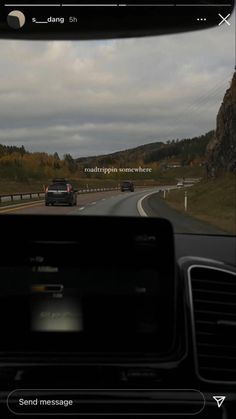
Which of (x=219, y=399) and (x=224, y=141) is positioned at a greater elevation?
(x=224, y=141)

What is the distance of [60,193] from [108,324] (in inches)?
31.6

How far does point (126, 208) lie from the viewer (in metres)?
3.78

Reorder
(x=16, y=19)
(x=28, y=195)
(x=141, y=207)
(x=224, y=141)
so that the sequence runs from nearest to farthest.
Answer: (x=16, y=19)
(x=224, y=141)
(x=28, y=195)
(x=141, y=207)

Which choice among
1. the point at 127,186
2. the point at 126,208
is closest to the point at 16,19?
the point at 127,186

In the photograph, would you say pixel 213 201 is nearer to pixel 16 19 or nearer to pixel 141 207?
pixel 141 207

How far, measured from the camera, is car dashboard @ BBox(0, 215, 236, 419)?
10.5ft

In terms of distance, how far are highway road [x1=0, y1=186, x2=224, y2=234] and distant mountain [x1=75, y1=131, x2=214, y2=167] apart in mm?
218

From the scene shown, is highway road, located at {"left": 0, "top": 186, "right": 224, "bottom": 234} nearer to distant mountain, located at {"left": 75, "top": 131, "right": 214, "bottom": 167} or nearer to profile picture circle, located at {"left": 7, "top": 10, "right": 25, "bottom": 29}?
distant mountain, located at {"left": 75, "top": 131, "right": 214, "bottom": 167}

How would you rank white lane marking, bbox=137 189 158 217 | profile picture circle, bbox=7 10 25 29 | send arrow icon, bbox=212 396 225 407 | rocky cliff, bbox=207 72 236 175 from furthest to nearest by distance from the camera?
white lane marking, bbox=137 189 158 217 → send arrow icon, bbox=212 396 225 407 → rocky cliff, bbox=207 72 236 175 → profile picture circle, bbox=7 10 25 29

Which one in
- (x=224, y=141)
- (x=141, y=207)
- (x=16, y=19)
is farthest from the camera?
(x=141, y=207)

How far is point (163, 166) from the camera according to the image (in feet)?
11.1

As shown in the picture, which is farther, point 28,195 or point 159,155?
point 28,195

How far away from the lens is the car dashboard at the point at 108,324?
10.5 feet

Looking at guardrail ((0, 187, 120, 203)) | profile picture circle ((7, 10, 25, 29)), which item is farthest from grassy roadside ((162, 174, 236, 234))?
profile picture circle ((7, 10, 25, 29))
